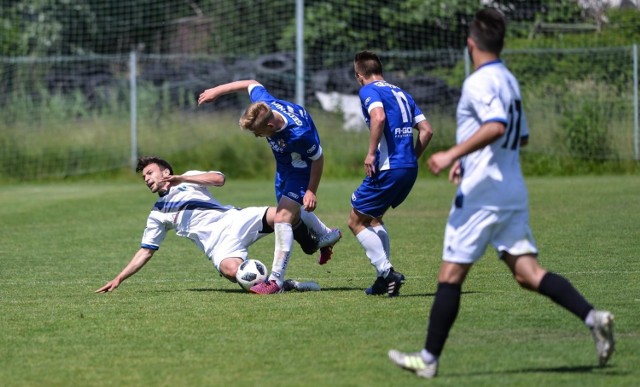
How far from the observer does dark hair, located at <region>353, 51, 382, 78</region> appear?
871 centimetres

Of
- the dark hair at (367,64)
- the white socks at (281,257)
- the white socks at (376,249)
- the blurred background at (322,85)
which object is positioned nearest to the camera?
the white socks at (376,249)

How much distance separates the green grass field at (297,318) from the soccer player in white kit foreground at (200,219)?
0.31 meters

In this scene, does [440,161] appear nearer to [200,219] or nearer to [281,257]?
[281,257]

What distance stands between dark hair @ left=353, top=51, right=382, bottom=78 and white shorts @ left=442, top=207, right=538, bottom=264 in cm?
315

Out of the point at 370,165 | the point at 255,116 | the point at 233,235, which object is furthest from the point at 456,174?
the point at 233,235

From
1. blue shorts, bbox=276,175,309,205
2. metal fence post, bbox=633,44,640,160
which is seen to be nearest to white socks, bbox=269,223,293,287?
blue shorts, bbox=276,175,309,205

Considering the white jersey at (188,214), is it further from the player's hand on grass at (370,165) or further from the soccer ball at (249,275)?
the player's hand on grass at (370,165)

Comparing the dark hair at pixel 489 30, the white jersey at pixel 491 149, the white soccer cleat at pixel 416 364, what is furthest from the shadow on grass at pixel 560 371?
the dark hair at pixel 489 30

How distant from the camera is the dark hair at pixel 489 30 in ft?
19.0

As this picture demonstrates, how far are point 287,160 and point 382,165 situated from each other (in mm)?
759

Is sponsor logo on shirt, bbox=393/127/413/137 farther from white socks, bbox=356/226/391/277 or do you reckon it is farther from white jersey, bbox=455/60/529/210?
white jersey, bbox=455/60/529/210

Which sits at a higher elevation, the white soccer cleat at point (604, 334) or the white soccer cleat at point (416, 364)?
the white soccer cleat at point (604, 334)

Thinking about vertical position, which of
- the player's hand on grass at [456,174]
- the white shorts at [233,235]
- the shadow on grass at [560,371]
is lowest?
the white shorts at [233,235]

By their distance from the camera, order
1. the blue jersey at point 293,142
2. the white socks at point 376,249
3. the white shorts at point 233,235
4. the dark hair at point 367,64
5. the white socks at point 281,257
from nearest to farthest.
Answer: the white socks at point 376,249 < the blue jersey at point 293,142 < the dark hair at point 367,64 < the white socks at point 281,257 < the white shorts at point 233,235
